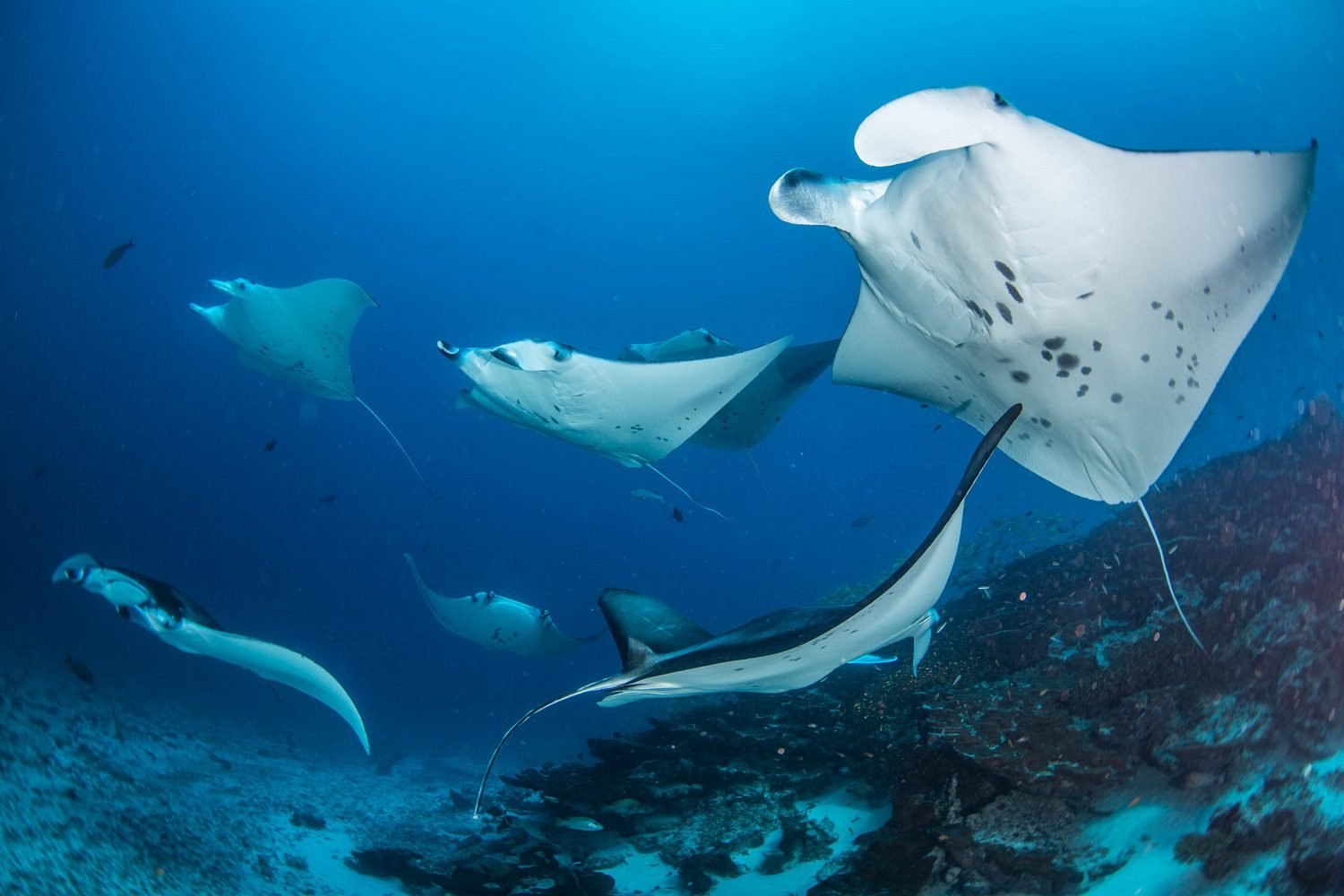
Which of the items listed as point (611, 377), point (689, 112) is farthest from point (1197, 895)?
point (689, 112)

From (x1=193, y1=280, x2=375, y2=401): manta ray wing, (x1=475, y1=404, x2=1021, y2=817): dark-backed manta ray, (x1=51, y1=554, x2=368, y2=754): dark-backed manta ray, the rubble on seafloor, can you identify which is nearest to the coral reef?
the rubble on seafloor

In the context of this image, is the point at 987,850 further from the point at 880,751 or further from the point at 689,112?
the point at 689,112

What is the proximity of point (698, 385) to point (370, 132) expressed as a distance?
43.1 metres

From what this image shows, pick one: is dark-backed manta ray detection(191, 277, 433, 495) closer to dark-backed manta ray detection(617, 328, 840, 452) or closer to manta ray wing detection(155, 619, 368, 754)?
manta ray wing detection(155, 619, 368, 754)

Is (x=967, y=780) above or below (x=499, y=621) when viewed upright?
below

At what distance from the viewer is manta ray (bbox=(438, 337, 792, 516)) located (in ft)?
12.5

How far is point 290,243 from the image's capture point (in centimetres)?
4634

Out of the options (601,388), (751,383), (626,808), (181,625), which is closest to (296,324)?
(181,625)

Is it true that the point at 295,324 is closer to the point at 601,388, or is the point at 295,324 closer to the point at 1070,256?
the point at 601,388

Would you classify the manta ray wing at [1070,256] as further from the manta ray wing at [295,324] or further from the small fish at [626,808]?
the manta ray wing at [295,324]

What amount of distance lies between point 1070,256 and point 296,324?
24.5 ft

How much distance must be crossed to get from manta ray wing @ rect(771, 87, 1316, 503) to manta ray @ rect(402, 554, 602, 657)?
5516 millimetres

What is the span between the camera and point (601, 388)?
4035 mm

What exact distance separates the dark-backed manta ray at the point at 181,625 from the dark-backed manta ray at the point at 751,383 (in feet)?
9.76
